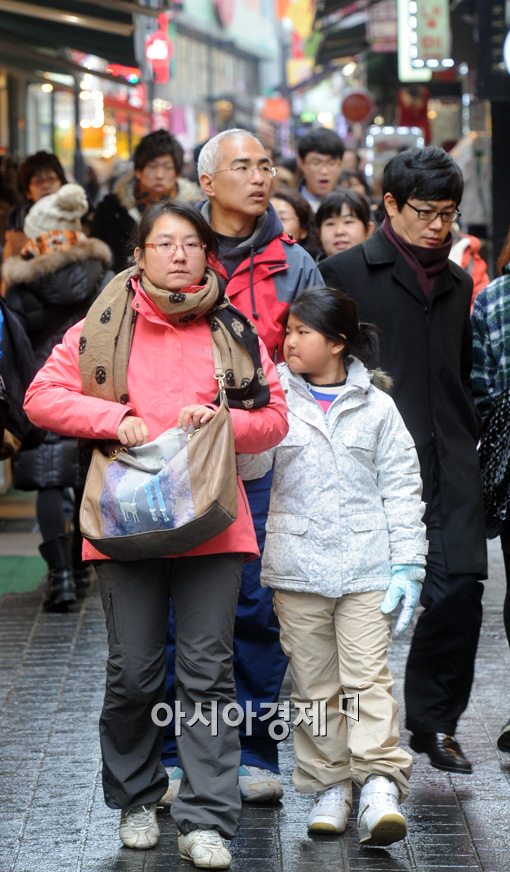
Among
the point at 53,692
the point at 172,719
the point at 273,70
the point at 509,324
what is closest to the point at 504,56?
the point at 509,324

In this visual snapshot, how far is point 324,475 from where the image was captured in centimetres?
498

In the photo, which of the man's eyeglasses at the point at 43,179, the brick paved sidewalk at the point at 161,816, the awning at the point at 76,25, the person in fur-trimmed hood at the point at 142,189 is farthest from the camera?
the awning at the point at 76,25

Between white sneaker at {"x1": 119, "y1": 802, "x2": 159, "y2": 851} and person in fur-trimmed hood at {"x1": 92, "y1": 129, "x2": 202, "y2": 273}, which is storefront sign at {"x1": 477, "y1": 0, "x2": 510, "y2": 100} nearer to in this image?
person in fur-trimmed hood at {"x1": 92, "y1": 129, "x2": 202, "y2": 273}

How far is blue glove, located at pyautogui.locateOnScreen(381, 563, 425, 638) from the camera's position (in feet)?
16.1

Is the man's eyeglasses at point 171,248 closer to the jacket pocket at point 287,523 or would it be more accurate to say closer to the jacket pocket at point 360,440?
the jacket pocket at point 360,440

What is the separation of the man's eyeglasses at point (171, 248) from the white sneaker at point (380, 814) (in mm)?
1761

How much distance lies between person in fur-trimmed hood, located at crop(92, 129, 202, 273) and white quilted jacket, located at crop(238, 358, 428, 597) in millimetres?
4119

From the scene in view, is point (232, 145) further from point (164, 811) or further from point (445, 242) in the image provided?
point (164, 811)

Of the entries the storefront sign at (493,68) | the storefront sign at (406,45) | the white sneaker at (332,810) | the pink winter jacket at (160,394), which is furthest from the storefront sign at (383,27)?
the white sneaker at (332,810)

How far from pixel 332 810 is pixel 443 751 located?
76cm

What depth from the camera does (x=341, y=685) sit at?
5055mm

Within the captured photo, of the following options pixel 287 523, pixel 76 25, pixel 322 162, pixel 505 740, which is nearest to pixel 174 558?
pixel 287 523

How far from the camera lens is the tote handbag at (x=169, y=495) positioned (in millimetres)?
4535

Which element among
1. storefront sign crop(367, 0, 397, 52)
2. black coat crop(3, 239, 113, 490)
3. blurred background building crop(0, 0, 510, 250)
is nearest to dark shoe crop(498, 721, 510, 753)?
blurred background building crop(0, 0, 510, 250)
